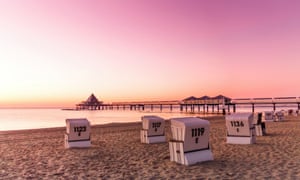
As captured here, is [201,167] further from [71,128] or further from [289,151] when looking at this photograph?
[71,128]

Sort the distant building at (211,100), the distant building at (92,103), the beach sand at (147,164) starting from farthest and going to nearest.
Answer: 1. the distant building at (92,103)
2. the distant building at (211,100)
3. the beach sand at (147,164)

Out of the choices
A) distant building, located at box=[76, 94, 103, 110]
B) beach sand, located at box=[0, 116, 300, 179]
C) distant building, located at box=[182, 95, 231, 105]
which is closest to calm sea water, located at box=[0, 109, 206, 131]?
distant building, located at box=[182, 95, 231, 105]

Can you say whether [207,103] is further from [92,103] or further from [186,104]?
[92,103]

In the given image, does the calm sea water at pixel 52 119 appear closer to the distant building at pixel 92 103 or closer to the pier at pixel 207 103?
the pier at pixel 207 103

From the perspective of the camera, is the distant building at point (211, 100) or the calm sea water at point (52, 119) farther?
the distant building at point (211, 100)

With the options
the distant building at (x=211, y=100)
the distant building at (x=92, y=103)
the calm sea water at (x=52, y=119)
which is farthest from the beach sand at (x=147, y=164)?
the distant building at (x=92, y=103)

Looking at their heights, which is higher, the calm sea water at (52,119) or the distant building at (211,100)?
the distant building at (211,100)

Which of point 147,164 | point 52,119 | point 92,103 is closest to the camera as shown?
point 147,164

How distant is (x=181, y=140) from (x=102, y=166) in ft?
7.28

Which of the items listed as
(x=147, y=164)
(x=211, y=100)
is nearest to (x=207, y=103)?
(x=211, y=100)

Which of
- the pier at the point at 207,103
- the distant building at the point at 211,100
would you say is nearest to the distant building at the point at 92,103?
the pier at the point at 207,103

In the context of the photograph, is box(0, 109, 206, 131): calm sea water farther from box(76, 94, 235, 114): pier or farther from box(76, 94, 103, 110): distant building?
box(76, 94, 103, 110): distant building

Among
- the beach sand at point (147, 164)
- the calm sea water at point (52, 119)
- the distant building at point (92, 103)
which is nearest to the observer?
the beach sand at point (147, 164)

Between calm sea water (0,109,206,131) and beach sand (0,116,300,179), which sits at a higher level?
beach sand (0,116,300,179)
